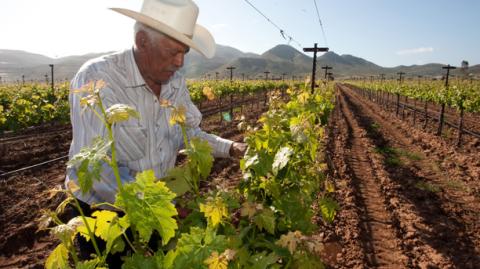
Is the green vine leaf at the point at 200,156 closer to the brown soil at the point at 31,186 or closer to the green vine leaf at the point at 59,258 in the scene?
the green vine leaf at the point at 59,258

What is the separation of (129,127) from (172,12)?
76cm

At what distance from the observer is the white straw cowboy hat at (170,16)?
2068mm

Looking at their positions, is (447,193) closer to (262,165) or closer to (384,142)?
(384,142)

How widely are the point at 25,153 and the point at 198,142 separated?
30.5ft

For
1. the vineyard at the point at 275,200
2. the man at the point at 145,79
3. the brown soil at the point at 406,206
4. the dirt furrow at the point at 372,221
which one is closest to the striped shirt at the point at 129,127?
the man at the point at 145,79

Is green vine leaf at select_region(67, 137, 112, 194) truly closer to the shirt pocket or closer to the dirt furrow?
the shirt pocket

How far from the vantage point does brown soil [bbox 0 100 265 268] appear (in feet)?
16.1

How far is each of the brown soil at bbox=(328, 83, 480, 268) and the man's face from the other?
3.72m

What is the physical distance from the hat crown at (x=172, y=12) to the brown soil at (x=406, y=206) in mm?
3845

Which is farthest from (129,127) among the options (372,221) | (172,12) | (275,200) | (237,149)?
(372,221)

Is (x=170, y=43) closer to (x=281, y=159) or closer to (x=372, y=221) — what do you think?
(x=281, y=159)

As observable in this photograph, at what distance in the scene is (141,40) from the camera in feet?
7.21

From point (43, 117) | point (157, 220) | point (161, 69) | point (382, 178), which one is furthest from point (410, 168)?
point (43, 117)

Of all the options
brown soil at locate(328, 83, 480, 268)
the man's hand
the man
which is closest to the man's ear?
the man
